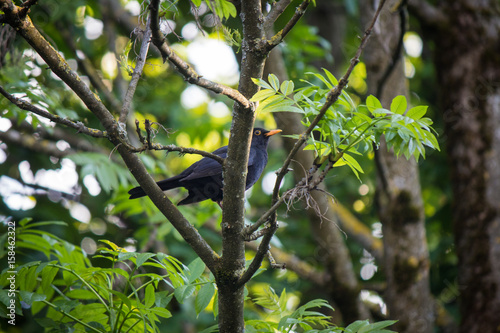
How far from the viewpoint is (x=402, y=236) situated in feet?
16.4

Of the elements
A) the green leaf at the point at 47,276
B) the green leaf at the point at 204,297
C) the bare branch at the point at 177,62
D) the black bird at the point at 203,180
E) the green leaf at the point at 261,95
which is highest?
the black bird at the point at 203,180

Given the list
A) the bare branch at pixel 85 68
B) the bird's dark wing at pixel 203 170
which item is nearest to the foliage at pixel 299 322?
the bird's dark wing at pixel 203 170

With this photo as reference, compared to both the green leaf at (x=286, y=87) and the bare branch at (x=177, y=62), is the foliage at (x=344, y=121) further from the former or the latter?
the bare branch at (x=177, y=62)

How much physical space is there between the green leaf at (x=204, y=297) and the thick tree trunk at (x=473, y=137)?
3986 mm

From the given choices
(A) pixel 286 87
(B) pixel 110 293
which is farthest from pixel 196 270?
(A) pixel 286 87

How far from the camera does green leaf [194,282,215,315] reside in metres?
2.22

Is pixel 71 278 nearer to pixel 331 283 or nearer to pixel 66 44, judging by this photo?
pixel 331 283

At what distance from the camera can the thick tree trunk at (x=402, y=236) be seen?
15.7ft

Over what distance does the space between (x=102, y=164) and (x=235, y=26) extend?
185 cm

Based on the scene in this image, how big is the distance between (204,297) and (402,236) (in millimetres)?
3413

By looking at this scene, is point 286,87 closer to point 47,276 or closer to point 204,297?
point 204,297

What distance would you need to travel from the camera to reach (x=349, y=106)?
7.18 feet

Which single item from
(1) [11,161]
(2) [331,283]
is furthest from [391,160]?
(1) [11,161]

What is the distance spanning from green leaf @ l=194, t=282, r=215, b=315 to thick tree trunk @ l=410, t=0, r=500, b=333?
3986 millimetres
